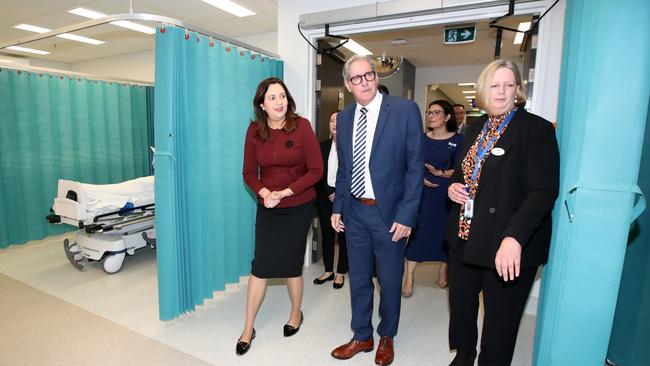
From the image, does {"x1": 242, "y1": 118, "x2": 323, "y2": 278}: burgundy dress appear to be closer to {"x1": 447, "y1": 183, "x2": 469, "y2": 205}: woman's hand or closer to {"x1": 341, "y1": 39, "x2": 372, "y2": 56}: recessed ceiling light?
{"x1": 447, "y1": 183, "x2": 469, "y2": 205}: woman's hand

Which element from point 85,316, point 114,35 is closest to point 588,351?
point 85,316

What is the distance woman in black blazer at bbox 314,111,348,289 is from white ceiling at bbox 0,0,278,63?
278 centimetres

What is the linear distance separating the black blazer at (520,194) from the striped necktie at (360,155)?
0.59m

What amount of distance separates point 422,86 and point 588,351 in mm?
6847

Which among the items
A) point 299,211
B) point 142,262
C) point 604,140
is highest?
point 604,140

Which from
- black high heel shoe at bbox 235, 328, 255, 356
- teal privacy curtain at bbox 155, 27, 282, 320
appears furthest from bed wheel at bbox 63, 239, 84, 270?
black high heel shoe at bbox 235, 328, 255, 356

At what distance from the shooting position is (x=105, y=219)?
132 inches

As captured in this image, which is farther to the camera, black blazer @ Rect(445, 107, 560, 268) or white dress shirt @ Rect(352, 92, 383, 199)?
white dress shirt @ Rect(352, 92, 383, 199)

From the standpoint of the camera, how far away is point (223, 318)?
8.43 feet

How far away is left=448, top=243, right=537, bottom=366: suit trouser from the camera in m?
1.52

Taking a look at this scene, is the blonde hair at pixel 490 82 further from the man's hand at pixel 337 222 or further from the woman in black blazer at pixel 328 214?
the woman in black blazer at pixel 328 214

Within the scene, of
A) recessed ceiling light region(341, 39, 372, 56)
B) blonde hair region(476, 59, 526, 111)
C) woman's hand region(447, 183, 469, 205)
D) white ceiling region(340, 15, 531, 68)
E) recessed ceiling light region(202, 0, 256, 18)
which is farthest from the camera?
recessed ceiling light region(341, 39, 372, 56)

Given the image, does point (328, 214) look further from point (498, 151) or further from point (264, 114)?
point (498, 151)

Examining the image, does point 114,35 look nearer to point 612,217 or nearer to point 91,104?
point 91,104
